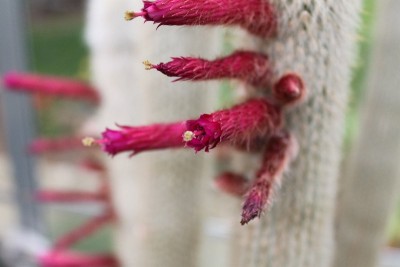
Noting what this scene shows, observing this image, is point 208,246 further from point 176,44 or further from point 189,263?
point 176,44

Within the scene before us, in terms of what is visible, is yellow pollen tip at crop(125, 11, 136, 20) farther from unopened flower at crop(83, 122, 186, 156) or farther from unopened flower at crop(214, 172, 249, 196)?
unopened flower at crop(214, 172, 249, 196)

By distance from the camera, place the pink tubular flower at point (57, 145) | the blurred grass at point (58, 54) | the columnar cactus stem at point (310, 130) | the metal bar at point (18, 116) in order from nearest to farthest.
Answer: the columnar cactus stem at point (310, 130), the pink tubular flower at point (57, 145), the metal bar at point (18, 116), the blurred grass at point (58, 54)

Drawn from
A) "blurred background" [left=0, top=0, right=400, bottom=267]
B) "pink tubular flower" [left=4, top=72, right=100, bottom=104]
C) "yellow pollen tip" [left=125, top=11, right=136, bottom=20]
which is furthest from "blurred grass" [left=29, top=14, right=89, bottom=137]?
"yellow pollen tip" [left=125, top=11, right=136, bottom=20]

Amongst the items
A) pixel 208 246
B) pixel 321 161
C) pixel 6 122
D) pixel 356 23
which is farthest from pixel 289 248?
pixel 6 122

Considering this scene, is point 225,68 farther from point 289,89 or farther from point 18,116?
point 18,116

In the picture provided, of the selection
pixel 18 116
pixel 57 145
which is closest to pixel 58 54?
pixel 18 116

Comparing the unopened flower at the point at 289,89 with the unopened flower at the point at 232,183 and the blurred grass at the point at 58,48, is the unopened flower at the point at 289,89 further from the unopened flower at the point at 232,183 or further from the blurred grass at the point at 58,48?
the blurred grass at the point at 58,48

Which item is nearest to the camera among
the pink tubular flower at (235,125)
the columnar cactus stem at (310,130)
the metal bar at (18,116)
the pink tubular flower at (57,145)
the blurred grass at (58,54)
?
the pink tubular flower at (235,125)

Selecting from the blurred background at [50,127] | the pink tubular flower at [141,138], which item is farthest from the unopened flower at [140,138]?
the blurred background at [50,127]
